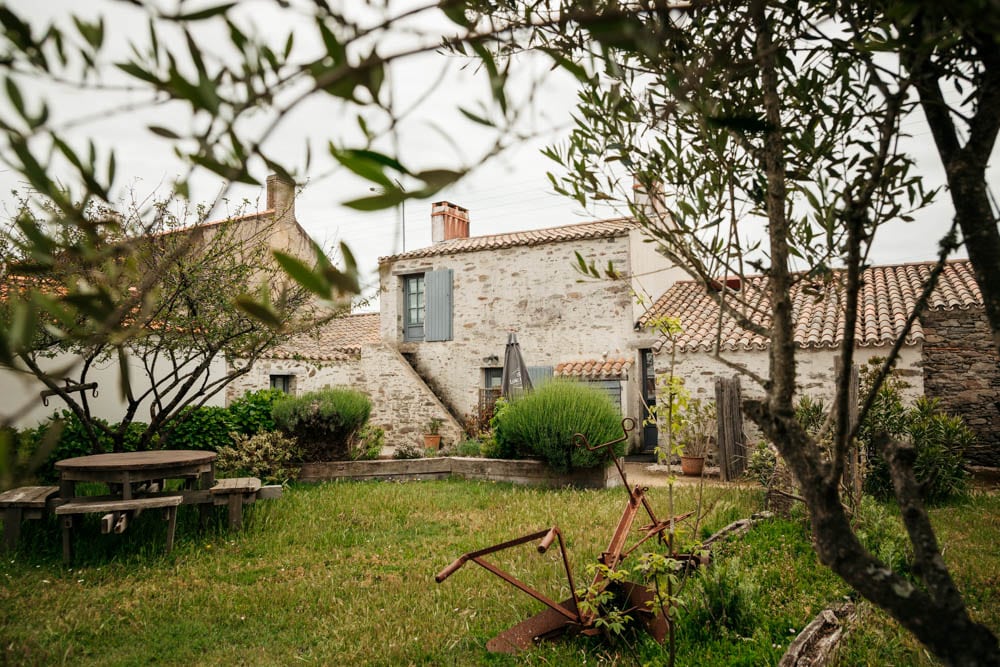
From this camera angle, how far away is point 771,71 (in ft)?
5.15

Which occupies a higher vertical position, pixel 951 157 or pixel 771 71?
pixel 771 71

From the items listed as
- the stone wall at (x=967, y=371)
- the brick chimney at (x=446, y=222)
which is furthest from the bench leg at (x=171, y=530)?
the brick chimney at (x=446, y=222)

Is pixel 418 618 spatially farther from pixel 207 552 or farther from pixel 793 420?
pixel 793 420

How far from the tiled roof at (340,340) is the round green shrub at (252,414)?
148 inches

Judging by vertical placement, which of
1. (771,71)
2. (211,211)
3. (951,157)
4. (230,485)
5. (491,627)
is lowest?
(491,627)

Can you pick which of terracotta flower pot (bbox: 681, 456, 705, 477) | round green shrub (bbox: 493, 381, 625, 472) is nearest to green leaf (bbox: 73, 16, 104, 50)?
round green shrub (bbox: 493, 381, 625, 472)

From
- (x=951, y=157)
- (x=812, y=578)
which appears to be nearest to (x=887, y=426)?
(x=812, y=578)

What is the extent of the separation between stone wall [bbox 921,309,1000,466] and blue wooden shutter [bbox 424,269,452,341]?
984 cm

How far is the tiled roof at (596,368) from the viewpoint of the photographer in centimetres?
1288

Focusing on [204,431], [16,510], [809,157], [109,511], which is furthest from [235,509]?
[809,157]

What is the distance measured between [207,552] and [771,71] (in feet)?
19.2

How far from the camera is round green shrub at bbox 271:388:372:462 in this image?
30.9 ft

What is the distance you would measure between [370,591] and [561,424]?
14.9ft

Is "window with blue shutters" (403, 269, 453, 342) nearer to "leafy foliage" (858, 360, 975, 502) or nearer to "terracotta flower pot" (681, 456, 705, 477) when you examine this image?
"terracotta flower pot" (681, 456, 705, 477)
